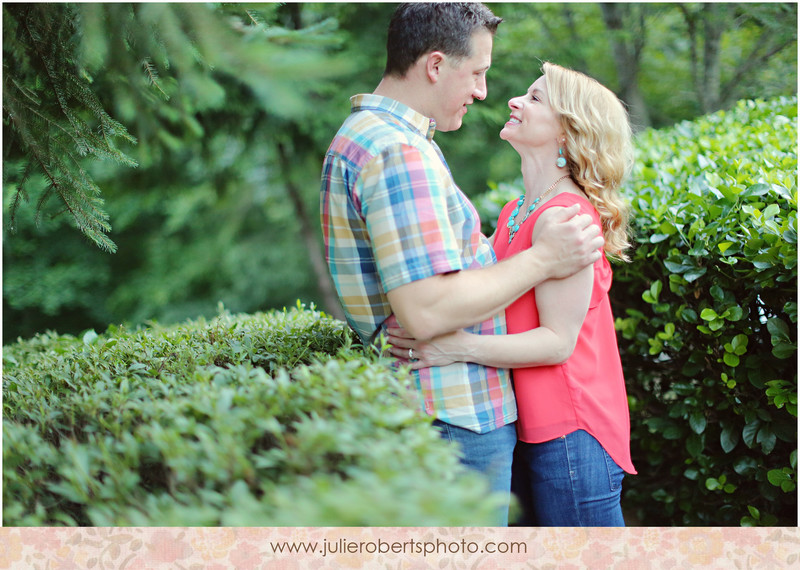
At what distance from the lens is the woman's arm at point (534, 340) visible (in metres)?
1.68

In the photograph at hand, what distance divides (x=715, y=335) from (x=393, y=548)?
1627 millimetres

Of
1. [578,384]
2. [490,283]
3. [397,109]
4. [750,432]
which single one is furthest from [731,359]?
[397,109]

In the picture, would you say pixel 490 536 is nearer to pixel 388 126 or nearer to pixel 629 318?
pixel 388 126

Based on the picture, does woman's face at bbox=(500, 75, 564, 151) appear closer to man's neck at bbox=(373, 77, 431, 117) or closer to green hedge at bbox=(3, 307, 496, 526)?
man's neck at bbox=(373, 77, 431, 117)

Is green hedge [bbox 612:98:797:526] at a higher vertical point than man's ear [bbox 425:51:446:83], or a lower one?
lower

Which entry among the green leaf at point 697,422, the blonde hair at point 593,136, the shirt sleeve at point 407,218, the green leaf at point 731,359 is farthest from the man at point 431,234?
the green leaf at point 697,422

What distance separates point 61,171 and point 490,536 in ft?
5.71

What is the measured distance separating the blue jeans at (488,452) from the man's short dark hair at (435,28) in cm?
100

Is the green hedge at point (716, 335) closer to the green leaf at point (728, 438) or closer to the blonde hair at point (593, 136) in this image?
the green leaf at point (728, 438)

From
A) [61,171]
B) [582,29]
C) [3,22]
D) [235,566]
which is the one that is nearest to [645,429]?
[235,566]

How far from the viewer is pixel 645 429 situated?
3.08 m

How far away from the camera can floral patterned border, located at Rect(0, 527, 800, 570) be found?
1.33 metres

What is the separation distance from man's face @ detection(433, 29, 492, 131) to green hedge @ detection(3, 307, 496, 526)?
2.44 ft

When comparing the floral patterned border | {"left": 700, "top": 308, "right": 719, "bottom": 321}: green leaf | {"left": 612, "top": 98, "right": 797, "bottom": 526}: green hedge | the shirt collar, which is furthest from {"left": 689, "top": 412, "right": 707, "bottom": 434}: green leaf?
the shirt collar
